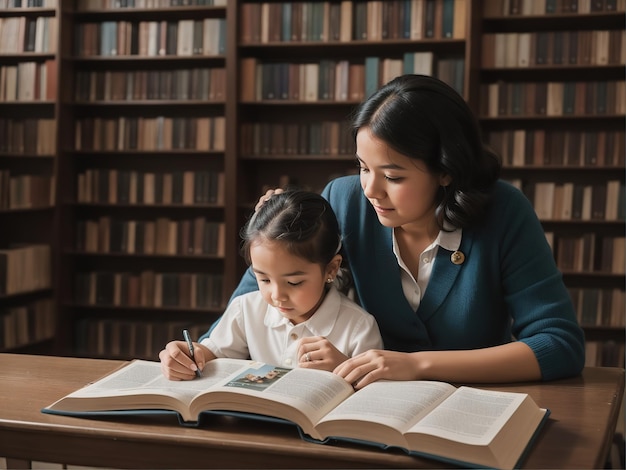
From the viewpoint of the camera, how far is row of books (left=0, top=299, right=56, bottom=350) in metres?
4.85

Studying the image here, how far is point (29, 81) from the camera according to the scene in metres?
5.12

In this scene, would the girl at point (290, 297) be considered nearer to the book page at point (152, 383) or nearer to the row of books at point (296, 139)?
the book page at point (152, 383)

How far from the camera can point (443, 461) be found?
1142 mm

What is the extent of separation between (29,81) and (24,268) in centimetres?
114

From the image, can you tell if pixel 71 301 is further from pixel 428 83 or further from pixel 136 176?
pixel 428 83

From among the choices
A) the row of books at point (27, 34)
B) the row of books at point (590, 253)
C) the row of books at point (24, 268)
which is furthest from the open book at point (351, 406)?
the row of books at point (27, 34)

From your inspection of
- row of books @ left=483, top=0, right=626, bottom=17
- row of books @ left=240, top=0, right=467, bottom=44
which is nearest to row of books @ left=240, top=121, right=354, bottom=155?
row of books @ left=240, top=0, right=467, bottom=44

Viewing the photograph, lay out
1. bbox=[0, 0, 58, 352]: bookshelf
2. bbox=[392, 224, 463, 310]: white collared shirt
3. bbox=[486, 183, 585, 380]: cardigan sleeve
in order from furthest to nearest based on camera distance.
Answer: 1. bbox=[0, 0, 58, 352]: bookshelf
2. bbox=[392, 224, 463, 310]: white collared shirt
3. bbox=[486, 183, 585, 380]: cardigan sleeve

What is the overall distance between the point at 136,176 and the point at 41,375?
360 centimetres

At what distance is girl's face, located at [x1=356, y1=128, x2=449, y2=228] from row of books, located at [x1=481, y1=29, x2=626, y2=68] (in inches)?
123

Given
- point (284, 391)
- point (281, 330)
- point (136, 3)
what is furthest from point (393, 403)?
point (136, 3)

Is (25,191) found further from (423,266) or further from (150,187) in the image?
(423,266)

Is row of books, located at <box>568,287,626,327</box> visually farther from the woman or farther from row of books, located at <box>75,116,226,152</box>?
the woman

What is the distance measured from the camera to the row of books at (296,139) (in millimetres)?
4871
